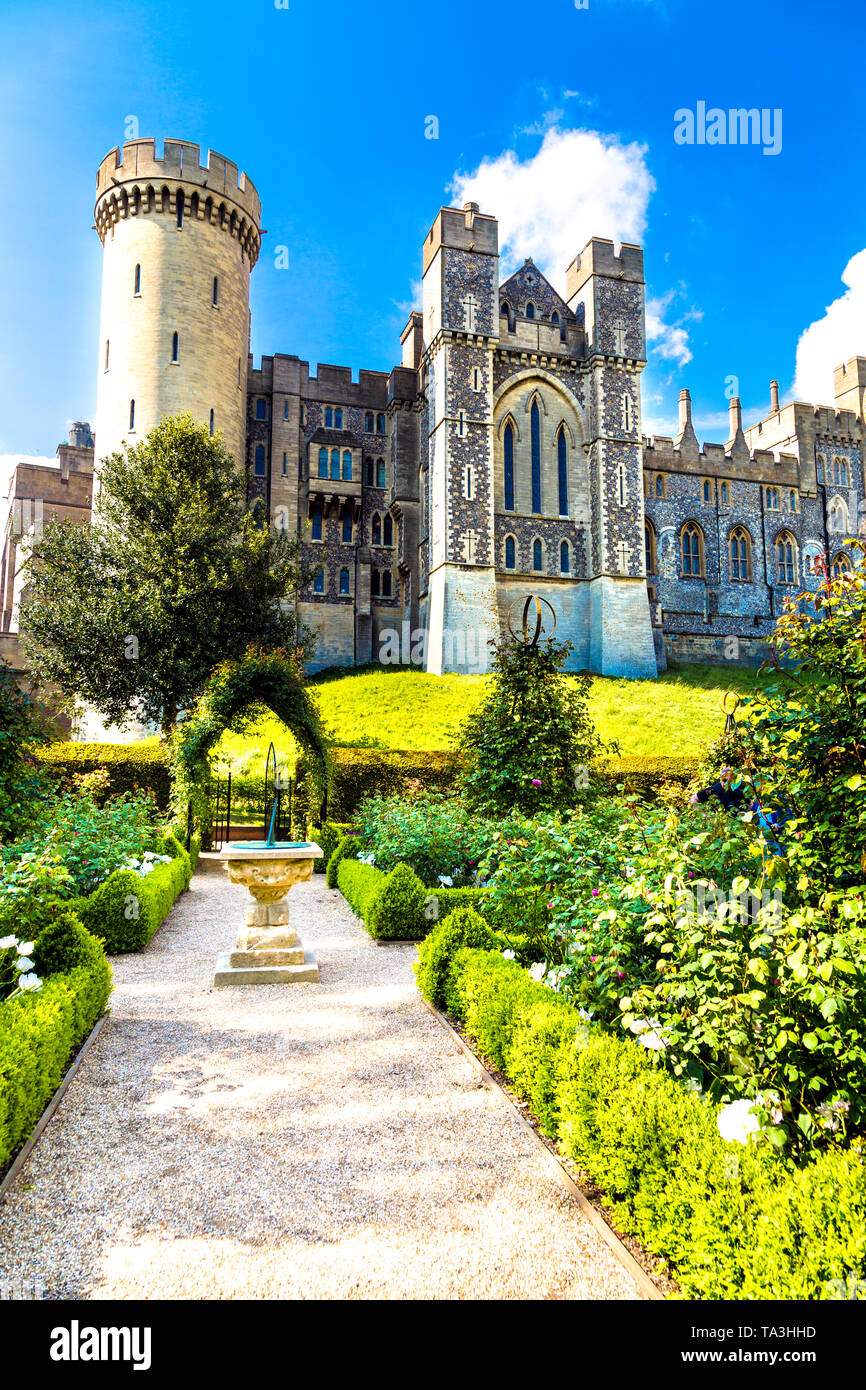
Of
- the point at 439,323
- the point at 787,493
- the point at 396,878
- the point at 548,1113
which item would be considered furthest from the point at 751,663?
the point at 548,1113

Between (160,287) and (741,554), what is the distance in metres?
26.4

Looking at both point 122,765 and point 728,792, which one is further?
point 122,765

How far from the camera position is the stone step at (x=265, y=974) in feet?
20.1

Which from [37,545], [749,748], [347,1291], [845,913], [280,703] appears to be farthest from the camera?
[37,545]

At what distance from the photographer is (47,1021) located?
12.1 feet

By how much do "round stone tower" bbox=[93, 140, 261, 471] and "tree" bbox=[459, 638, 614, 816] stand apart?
60.7ft

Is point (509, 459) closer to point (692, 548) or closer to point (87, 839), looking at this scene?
point (692, 548)

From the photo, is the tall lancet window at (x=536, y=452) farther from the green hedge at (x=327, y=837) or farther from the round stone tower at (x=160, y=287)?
the green hedge at (x=327, y=837)

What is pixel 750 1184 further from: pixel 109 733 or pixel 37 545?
pixel 109 733

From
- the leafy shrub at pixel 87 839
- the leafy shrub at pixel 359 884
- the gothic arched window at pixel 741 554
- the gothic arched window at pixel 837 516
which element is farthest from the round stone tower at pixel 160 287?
the gothic arched window at pixel 837 516

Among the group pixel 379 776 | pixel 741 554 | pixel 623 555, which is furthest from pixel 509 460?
pixel 379 776

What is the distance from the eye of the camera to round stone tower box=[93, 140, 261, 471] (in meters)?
23.3

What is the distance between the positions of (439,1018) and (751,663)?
102 ft

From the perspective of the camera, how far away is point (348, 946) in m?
7.43
